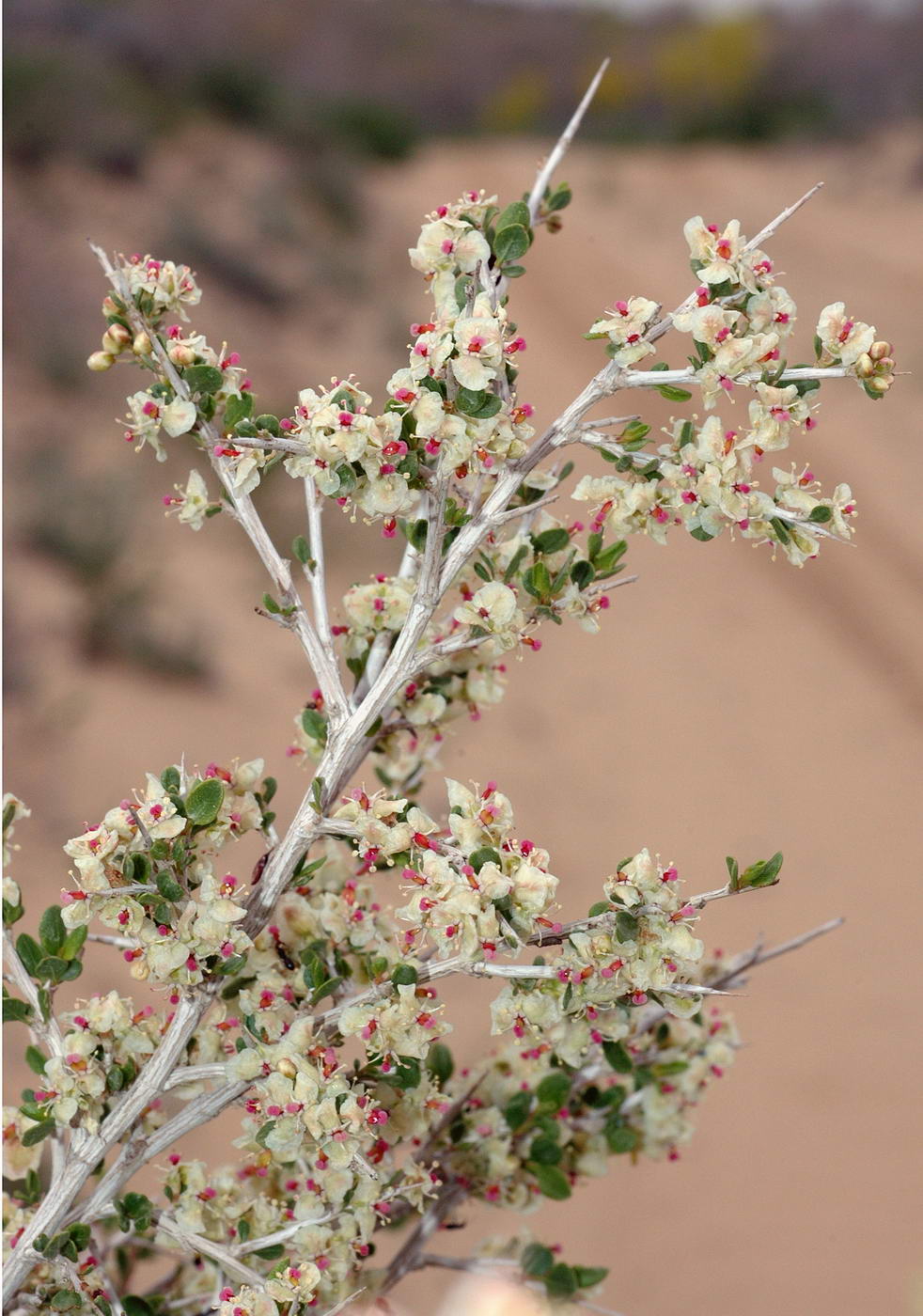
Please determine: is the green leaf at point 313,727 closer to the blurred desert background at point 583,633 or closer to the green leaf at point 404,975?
the green leaf at point 404,975

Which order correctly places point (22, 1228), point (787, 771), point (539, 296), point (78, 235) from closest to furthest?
1. point (22, 1228)
2. point (787, 771)
3. point (78, 235)
4. point (539, 296)

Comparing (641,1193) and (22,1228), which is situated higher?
(641,1193)

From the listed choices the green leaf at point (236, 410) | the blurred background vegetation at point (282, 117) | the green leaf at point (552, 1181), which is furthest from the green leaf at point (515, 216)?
the blurred background vegetation at point (282, 117)

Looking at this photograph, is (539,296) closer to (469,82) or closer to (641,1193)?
(641,1193)

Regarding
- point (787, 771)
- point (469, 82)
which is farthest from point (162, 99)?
point (787, 771)

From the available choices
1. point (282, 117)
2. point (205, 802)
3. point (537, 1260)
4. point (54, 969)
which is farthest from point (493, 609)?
point (282, 117)

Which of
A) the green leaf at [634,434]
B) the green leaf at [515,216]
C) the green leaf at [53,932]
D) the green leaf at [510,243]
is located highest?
the green leaf at [515,216]

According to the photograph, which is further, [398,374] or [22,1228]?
[22,1228]
